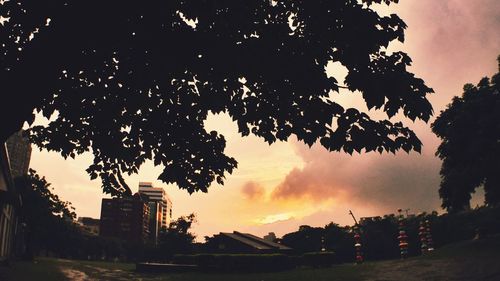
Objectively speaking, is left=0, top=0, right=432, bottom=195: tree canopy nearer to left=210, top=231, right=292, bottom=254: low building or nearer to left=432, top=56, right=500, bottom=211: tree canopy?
left=432, top=56, right=500, bottom=211: tree canopy

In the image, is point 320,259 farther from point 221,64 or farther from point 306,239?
point 306,239

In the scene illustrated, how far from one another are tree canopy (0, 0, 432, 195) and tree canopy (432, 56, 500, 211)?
22.5 m

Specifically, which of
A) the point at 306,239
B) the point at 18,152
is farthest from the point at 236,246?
the point at 18,152

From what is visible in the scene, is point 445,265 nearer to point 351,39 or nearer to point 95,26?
point 351,39

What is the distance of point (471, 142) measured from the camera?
85.9 ft

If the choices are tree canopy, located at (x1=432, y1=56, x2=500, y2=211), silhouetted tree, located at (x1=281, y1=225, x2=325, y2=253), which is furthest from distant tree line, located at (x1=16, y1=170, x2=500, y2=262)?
tree canopy, located at (x1=432, y1=56, x2=500, y2=211)

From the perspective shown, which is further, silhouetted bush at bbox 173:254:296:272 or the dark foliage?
the dark foliage

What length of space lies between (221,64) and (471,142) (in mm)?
25321

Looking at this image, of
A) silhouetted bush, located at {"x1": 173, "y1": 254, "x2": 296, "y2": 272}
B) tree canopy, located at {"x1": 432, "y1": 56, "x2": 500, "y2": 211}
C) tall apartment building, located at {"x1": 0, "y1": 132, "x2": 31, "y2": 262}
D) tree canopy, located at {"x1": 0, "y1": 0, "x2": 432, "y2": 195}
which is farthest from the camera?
tall apartment building, located at {"x1": 0, "y1": 132, "x2": 31, "y2": 262}

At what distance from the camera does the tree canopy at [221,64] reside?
6078 mm

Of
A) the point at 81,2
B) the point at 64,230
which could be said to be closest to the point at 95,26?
the point at 81,2

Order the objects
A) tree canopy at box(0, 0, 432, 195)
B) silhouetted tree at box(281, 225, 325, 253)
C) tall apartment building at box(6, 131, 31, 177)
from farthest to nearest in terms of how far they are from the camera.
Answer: tall apartment building at box(6, 131, 31, 177) → silhouetted tree at box(281, 225, 325, 253) → tree canopy at box(0, 0, 432, 195)

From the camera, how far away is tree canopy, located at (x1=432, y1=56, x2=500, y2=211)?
25.3m

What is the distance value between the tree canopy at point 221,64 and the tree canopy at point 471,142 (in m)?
22.5
